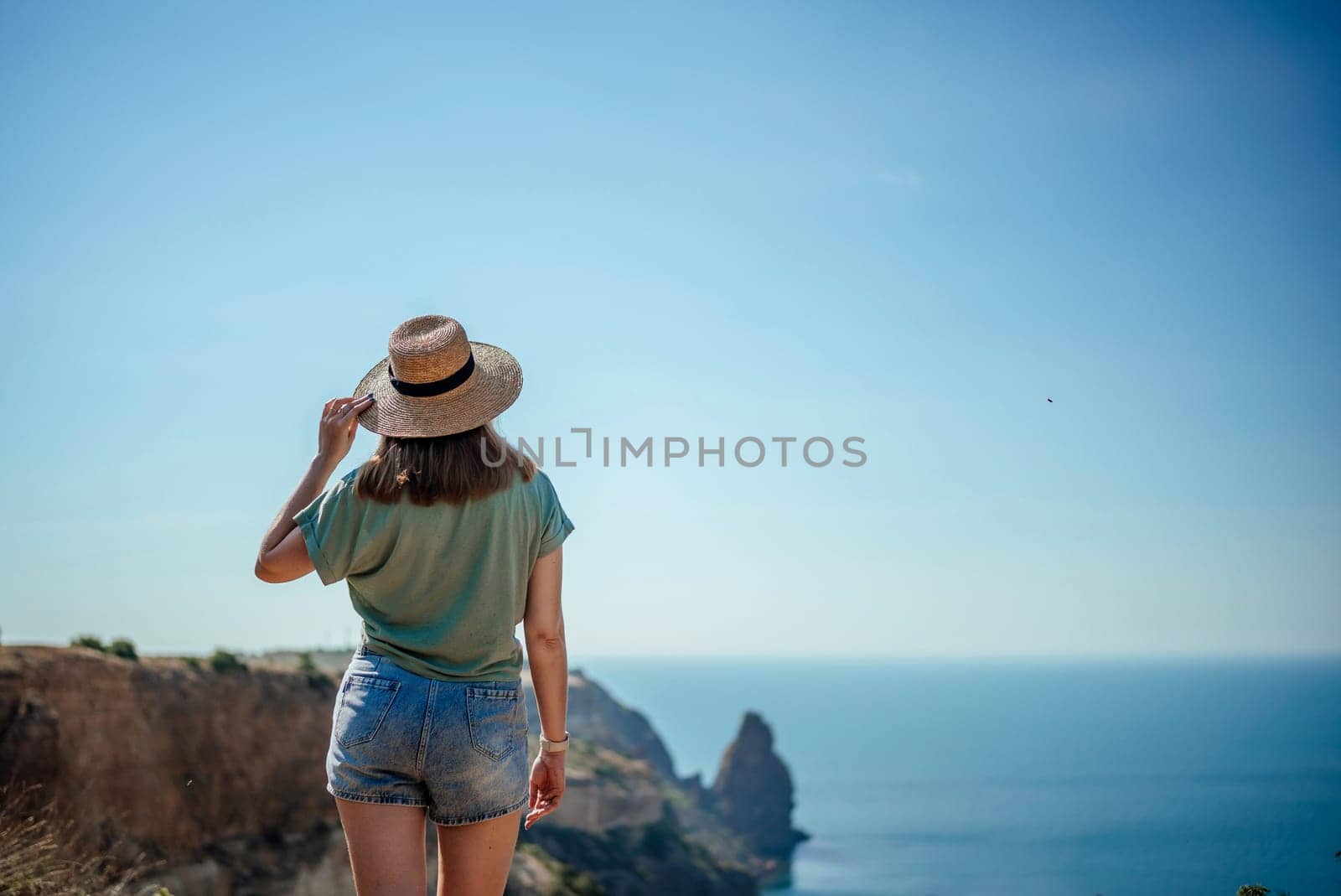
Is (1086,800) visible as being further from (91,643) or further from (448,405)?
(448,405)

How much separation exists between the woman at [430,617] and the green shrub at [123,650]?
2353 cm

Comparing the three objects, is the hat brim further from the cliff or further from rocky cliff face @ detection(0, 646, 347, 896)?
the cliff

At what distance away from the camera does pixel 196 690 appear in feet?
78.7

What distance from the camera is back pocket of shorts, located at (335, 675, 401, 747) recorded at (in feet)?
7.25

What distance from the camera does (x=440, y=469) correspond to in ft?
7.53

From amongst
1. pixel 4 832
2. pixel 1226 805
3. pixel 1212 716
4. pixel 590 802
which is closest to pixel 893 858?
pixel 1226 805

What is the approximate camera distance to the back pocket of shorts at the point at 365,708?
221 centimetres

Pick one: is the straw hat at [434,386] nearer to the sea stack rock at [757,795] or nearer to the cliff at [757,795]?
the cliff at [757,795]

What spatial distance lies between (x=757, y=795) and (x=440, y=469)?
3570 inches

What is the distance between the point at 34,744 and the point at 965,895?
64323mm

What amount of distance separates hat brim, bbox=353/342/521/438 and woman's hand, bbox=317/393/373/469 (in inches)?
0.9

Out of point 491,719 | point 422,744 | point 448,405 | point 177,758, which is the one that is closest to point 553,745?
point 491,719

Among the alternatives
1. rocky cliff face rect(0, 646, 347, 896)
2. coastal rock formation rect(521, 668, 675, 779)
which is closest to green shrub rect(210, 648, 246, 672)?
rocky cliff face rect(0, 646, 347, 896)

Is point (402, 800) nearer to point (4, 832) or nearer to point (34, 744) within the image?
point (4, 832)
